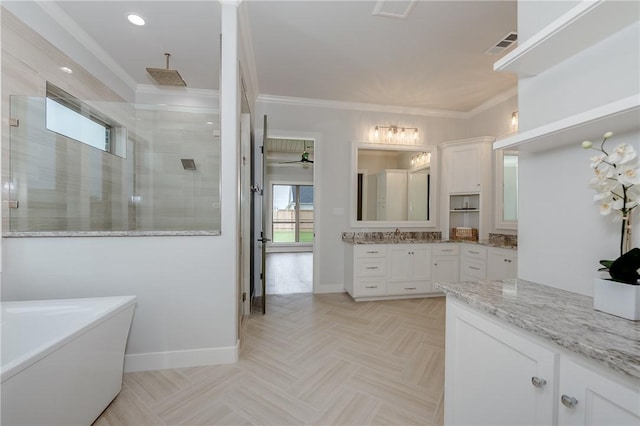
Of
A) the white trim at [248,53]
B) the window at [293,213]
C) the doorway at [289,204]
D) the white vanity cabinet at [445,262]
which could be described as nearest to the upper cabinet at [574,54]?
the white trim at [248,53]

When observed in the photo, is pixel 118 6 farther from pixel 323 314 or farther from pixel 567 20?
pixel 323 314

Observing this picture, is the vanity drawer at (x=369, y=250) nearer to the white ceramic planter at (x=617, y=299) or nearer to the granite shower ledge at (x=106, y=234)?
the granite shower ledge at (x=106, y=234)

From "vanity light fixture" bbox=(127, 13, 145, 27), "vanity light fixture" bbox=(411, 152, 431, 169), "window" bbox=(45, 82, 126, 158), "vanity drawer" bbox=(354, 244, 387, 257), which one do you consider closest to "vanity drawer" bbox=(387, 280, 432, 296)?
"vanity drawer" bbox=(354, 244, 387, 257)

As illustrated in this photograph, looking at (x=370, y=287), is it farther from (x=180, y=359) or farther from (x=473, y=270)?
(x=180, y=359)

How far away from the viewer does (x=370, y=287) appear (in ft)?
11.4

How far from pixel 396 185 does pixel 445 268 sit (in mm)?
1414

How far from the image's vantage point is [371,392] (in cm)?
172

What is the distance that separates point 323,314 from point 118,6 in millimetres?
3489

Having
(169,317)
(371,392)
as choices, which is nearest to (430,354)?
(371,392)

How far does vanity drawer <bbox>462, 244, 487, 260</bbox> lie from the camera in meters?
3.27

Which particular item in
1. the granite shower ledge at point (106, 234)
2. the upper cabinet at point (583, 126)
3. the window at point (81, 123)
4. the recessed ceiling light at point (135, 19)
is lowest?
the granite shower ledge at point (106, 234)

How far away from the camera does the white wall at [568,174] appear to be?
963mm

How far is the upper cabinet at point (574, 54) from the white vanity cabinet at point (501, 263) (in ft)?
7.04

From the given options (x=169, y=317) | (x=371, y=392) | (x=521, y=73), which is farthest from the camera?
(x=169, y=317)
